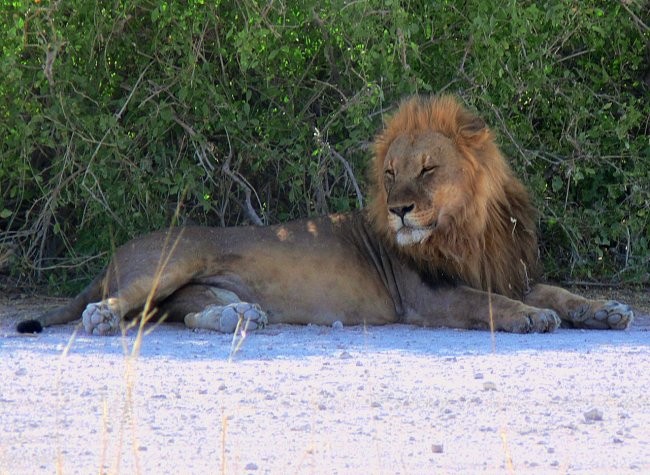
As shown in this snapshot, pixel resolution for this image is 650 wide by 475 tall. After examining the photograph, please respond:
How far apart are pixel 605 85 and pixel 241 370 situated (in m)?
4.52

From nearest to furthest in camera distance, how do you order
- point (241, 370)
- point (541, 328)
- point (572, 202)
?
1. point (241, 370)
2. point (541, 328)
3. point (572, 202)

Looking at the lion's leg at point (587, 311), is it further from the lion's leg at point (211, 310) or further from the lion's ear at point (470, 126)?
the lion's leg at point (211, 310)

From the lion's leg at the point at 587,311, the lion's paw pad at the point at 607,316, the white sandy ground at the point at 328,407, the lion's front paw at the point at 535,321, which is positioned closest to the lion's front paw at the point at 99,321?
the white sandy ground at the point at 328,407

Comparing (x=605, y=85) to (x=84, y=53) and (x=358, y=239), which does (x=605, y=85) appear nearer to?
(x=358, y=239)

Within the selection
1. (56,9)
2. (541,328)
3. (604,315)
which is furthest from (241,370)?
(56,9)

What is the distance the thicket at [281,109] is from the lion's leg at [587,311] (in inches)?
45.0

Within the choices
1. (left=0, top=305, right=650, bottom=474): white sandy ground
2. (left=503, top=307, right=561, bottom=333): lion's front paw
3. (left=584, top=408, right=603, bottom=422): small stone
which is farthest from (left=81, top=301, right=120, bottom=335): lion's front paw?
(left=584, top=408, right=603, bottom=422): small stone

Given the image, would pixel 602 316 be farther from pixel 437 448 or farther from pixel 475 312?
pixel 437 448

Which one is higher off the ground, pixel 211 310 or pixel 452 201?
pixel 452 201

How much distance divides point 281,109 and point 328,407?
4.06 m

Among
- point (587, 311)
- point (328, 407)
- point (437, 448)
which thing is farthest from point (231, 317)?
point (437, 448)

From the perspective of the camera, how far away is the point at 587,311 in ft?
21.1

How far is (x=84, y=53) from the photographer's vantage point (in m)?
7.62

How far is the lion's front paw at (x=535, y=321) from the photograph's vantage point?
20.1 ft
